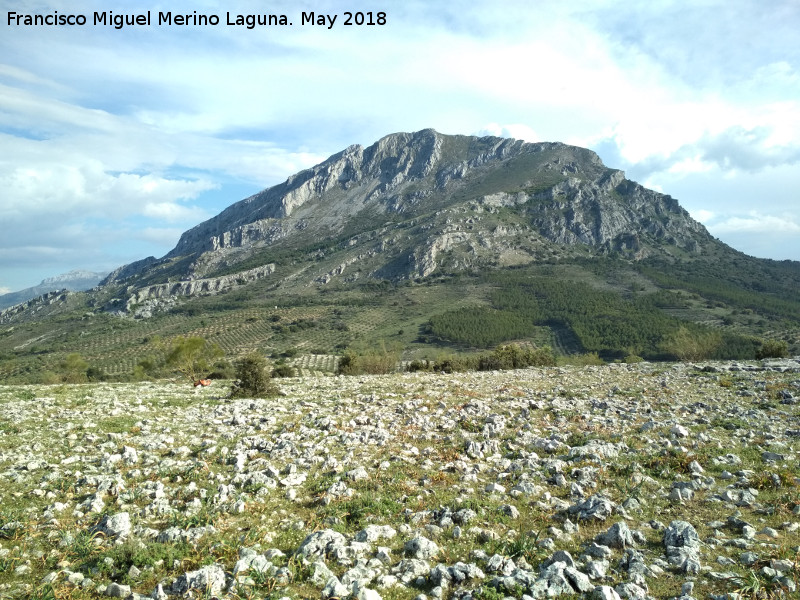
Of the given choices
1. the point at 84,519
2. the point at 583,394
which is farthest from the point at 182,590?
the point at 583,394

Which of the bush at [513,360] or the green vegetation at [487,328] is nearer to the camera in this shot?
the bush at [513,360]

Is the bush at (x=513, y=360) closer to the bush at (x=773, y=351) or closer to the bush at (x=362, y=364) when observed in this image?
the bush at (x=362, y=364)

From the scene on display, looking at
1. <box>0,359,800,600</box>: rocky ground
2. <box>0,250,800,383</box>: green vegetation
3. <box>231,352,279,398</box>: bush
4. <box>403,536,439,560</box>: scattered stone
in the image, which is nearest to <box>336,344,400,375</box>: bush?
<box>231,352,279,398</box>: bush

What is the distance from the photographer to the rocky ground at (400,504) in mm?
6410

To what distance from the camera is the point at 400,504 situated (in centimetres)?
910

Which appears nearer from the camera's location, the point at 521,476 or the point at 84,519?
the point at 84,519

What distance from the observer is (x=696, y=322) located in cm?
13825

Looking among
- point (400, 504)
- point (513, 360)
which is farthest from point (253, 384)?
point (513, 360)

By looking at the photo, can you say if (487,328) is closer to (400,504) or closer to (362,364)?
(362,364)

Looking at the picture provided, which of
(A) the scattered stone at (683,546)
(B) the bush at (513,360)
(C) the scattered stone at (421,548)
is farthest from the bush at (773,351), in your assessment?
(C) the scattered stone at (421,548)

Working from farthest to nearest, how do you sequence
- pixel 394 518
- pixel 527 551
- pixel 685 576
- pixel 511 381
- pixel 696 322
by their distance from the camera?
pixel 696 322, pixel 511 381, pixel 394 518, pixel 527 551, pixel 685 576

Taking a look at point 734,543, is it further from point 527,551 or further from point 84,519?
point 84,519

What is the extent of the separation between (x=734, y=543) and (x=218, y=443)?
12899 millimetres

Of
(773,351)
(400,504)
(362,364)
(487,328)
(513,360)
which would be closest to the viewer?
(400,504)
